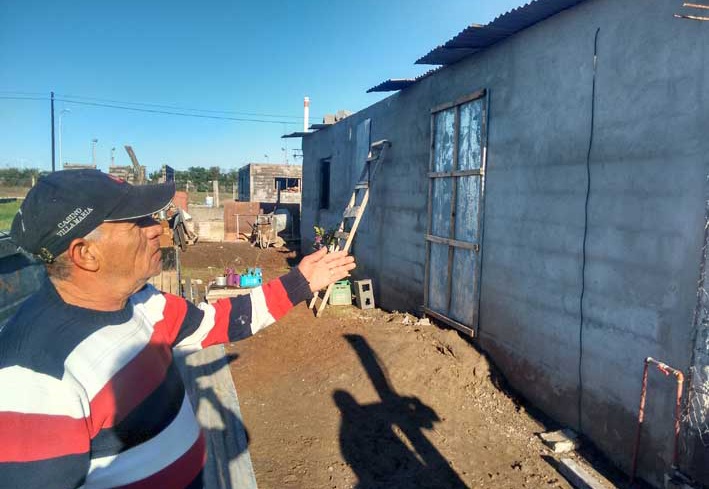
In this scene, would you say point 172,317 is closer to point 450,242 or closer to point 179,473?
point 179,473

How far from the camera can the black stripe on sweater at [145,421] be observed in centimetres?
116

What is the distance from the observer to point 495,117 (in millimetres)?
5004

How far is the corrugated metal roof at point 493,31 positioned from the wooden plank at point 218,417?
430 cm

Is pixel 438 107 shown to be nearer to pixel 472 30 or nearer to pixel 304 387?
pixel 472 30

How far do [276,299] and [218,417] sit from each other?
2.74m

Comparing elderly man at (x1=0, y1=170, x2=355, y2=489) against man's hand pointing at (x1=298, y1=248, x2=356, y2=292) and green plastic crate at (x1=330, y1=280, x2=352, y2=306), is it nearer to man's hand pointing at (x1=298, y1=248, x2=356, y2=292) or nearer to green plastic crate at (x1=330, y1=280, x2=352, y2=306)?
man's hand pointing at (x1=298, y1=248, x2=356, y2=292)

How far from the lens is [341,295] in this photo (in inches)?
320

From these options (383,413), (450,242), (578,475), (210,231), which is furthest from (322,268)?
(210,231)

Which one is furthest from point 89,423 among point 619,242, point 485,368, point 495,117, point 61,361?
point 495,117

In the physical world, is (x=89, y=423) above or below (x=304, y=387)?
above

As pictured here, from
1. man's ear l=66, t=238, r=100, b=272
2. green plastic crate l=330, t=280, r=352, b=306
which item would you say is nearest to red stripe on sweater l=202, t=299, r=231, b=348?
man's ear l=66, t=238, r=100, b=272

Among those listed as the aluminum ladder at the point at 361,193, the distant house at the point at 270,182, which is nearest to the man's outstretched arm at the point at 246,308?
the aluminum ladder at the point at 361,193

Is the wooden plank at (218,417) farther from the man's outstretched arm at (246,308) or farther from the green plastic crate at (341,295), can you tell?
the green plastic crate at (341,295)

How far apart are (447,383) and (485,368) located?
51 centimetres
